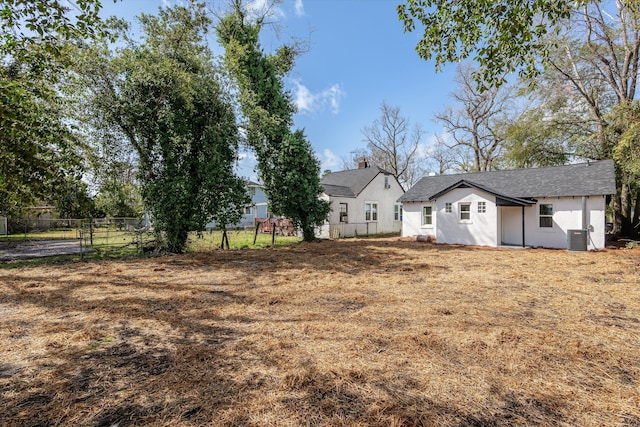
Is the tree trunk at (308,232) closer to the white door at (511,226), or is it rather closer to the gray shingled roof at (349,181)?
the gray shingled roof at (349,181)

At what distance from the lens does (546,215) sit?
575 inches

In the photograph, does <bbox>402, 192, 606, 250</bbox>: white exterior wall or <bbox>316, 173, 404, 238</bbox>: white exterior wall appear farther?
<bbox>316, 173, 404, 238</bbox>: white exterior wall

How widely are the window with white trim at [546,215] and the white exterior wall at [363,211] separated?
441 inches

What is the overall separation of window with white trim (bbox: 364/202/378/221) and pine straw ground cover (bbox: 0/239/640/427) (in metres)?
16.3

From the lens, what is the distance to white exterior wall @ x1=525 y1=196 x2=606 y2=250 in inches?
518

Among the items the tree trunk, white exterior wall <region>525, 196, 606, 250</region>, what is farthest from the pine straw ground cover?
the tree trunk

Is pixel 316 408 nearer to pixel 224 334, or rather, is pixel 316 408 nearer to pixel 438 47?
pixel 224 334

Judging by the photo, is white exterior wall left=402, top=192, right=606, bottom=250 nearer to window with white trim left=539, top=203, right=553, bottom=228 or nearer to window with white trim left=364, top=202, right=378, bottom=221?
window with white trim left=539, top=203, right=553, bottom=228

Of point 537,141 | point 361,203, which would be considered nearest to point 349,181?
point 361,203

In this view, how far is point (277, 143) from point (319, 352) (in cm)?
1444

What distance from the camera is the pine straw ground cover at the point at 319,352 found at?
247 cm

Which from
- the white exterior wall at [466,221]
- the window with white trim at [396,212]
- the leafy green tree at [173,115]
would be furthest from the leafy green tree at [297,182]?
the window with white trim at [396,212]

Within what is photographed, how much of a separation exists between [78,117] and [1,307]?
7.77 m

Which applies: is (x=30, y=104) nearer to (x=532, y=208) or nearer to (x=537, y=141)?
(x=532, y=208)
